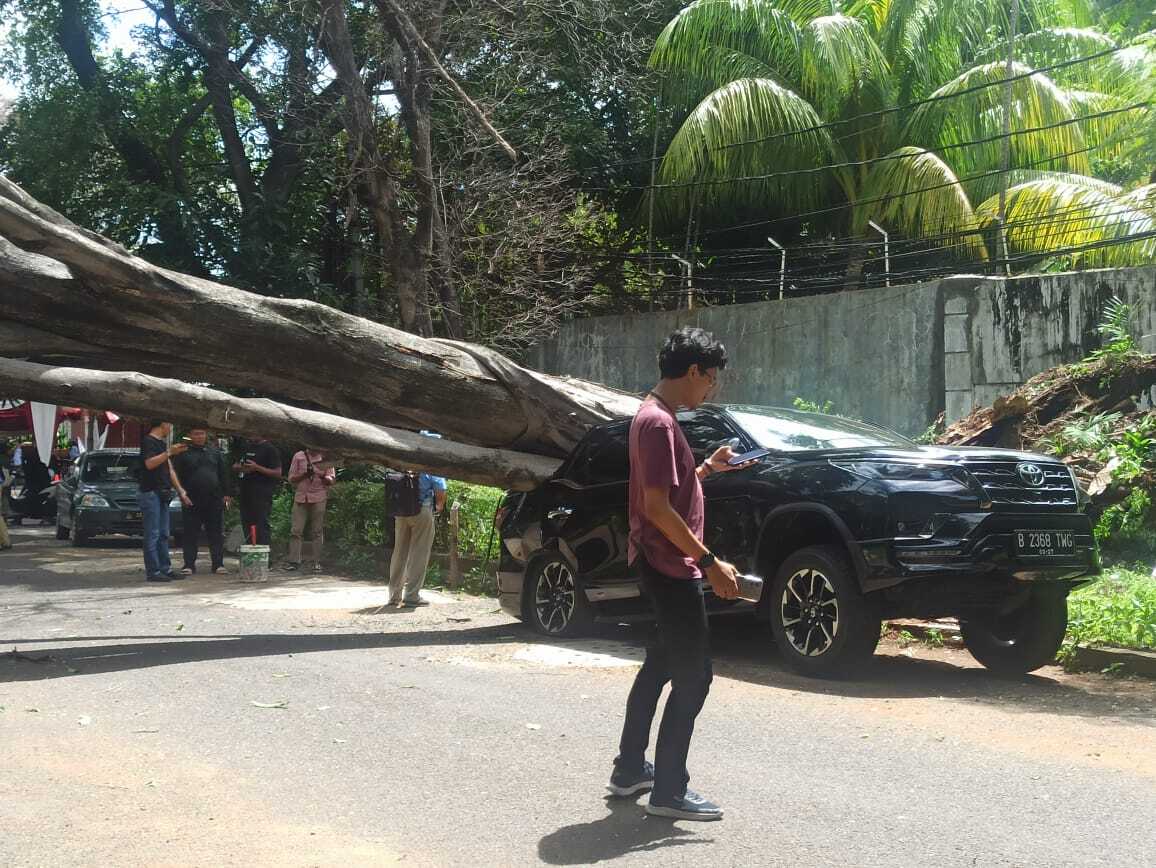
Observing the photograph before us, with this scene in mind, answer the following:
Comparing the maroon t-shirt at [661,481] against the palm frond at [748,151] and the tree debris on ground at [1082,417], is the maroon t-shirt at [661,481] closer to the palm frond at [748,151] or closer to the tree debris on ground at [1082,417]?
the tree debris on ground at [1082,417]

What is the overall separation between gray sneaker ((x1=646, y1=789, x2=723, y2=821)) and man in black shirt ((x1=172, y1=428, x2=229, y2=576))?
12622 mm

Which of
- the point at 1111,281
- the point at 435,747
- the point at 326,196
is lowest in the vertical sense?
the point at 435,747

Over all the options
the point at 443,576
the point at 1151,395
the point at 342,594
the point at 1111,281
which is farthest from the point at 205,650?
the point at 1111,281

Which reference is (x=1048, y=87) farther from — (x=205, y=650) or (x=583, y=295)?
(x=205, y=650)

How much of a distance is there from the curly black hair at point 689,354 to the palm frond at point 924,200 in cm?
1619

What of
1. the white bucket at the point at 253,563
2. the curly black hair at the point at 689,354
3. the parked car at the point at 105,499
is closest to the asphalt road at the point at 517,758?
the curly black hair at the point at 689,354

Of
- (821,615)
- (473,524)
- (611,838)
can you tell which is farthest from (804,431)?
(473,524)

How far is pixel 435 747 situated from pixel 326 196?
1817cm

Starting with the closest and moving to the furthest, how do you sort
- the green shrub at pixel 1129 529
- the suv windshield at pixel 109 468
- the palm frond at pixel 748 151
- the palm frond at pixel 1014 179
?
1. the green shrub at pixel 1129 529
2. the palm frond at pixel 1014 179
3. the palm frond at pixel 748 151
4. the suv windshield at pixel 109 468

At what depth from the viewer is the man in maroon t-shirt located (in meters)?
4.71

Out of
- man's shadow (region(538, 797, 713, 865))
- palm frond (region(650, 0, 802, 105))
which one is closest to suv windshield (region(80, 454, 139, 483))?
palm frond (region(650, 0, 802, 105))

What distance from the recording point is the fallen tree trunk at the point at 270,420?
9.25 m

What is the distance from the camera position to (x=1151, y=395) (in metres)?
12.6

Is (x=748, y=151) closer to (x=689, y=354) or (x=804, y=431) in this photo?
(x=804, y=431)
